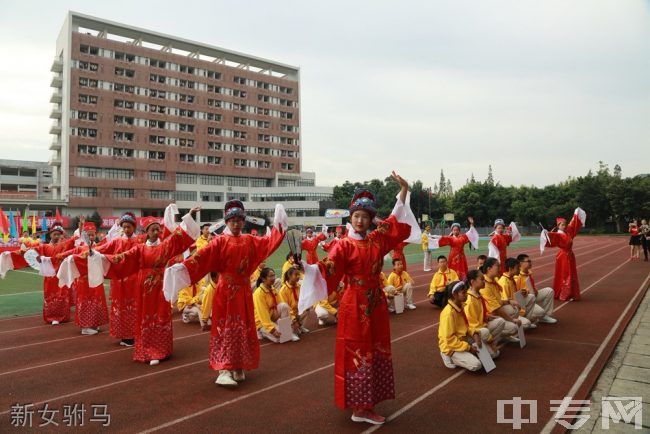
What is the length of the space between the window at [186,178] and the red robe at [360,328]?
5720 centimetres

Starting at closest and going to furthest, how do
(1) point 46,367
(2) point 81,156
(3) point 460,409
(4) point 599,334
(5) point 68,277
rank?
1. (3) point 460,409
2. (5) point 68,277
3. (1) point 46,367
4. (4) point 599,334
5. (2) point 81,156

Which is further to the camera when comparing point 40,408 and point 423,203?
point 423,203

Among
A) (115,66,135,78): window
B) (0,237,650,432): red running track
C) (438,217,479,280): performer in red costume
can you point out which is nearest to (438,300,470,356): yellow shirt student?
(0,237,650,432): red running track

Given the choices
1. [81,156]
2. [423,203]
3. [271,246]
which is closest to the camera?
[271,246]

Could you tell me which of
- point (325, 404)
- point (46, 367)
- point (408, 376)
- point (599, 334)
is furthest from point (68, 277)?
point (599, 334)

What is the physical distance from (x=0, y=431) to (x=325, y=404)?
131 inches

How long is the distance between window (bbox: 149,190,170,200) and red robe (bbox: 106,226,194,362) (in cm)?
5272

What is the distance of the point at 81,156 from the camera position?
50.2m

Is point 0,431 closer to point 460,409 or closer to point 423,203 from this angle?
point 460,409

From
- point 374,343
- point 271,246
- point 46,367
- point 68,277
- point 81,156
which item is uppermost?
point 81,156

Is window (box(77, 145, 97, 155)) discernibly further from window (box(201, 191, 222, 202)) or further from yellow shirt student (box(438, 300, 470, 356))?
yellow shirt student (box(438, 300, 470, 356))

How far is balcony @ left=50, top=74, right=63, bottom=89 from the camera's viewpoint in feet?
173

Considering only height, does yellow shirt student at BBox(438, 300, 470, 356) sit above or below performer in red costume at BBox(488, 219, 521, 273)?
below

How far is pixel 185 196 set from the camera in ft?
191
